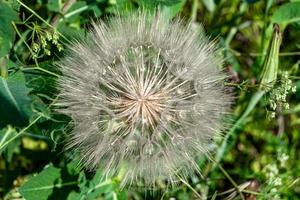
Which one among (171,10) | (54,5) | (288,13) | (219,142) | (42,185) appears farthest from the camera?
(219,142)

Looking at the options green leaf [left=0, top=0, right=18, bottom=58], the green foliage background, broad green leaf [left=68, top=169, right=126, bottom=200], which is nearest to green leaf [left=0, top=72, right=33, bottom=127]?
the green foliage background

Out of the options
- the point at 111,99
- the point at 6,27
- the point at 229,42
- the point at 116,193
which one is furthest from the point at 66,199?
the point at 229,42

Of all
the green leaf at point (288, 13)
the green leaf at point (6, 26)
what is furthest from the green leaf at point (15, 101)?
the green leaf at point (288, 13)

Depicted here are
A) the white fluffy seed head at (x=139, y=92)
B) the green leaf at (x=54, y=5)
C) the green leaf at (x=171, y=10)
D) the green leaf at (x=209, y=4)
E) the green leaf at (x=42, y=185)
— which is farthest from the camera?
the green leaf at (x=209, y=4)

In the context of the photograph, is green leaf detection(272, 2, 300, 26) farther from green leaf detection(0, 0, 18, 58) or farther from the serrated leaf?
green leaf detection(0, 0, 18, 58)

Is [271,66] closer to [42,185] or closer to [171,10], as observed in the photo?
[171,10]

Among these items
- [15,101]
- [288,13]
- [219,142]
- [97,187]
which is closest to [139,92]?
[15,101]

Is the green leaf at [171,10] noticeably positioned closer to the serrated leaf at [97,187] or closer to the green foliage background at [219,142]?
the green foliage background at [219,142]
